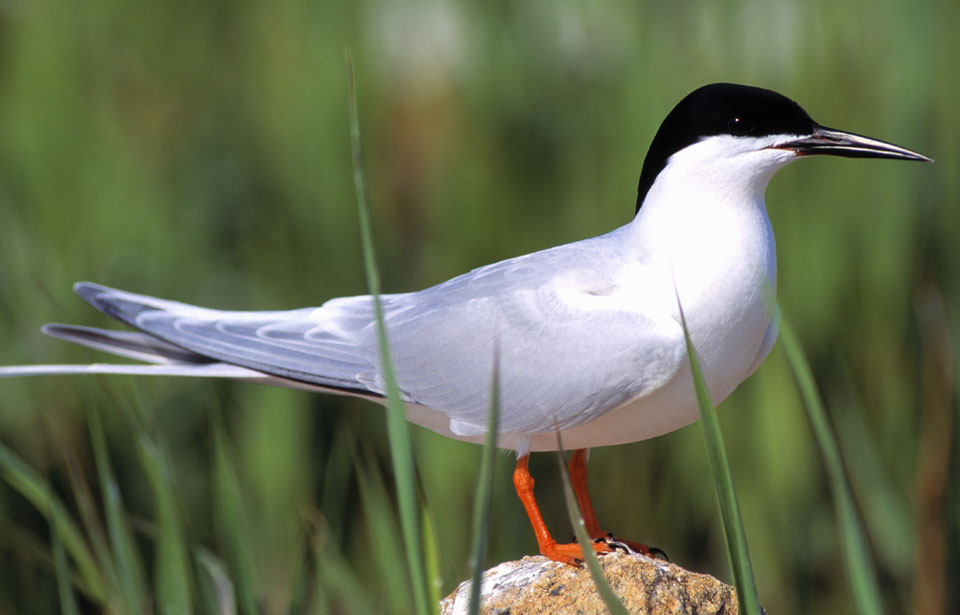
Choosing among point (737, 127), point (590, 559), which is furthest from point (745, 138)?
point (590, 559)

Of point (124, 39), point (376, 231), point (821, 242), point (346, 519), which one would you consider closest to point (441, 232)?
point (376, 231)

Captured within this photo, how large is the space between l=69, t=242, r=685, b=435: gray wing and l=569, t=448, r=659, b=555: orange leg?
0.21m

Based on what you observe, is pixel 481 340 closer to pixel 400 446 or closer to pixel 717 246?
pixel 717 246

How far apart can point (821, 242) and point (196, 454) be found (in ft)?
5.40

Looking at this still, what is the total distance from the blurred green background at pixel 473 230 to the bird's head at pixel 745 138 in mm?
849

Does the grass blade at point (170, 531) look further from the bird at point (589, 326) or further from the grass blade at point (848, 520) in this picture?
the grass blade at point (848, 520)

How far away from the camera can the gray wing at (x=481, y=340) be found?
4.50ft

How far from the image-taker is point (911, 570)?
7.30 ft

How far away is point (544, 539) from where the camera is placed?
1.38 m

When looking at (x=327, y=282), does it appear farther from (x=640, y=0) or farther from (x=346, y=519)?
(x=640, y=0)

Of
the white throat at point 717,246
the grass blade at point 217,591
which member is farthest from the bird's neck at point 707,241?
the grass blade at point 217,591

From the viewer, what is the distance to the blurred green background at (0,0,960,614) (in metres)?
2.30

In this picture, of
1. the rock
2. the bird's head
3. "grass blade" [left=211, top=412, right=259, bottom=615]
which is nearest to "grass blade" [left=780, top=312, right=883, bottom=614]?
the rock

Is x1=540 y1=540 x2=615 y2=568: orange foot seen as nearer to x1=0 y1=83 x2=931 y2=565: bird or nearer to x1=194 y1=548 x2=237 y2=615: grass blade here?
x1=0 y1=83 x2=931 y2=565: bird
